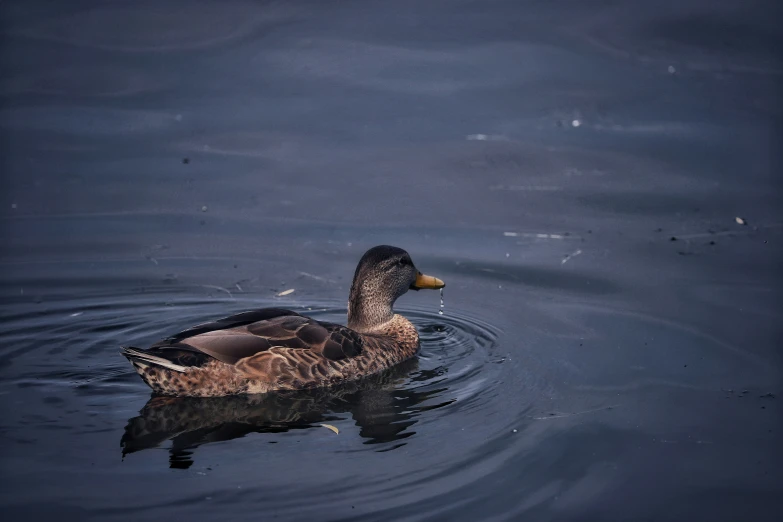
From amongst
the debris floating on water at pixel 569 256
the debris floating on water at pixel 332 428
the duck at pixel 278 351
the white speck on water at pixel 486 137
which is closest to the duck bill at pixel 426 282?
the duck at pixel 278 351

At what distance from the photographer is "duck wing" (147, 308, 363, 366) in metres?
8.29

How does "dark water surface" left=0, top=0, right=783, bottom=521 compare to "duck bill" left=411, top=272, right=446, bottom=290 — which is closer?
"dark water surface" left=0, top=0, right=783, bottom=521

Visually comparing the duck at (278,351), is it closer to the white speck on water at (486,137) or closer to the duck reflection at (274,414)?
the duck reflection at (274,414)

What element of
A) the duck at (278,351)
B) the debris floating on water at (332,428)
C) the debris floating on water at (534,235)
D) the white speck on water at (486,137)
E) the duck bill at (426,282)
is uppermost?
the white speck on water at (486,137)

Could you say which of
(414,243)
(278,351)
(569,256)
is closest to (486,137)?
(414,243)

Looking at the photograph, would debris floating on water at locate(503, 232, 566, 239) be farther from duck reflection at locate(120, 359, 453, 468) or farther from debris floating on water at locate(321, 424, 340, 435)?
debris floating on water at locate(321, 424, 340, 435)

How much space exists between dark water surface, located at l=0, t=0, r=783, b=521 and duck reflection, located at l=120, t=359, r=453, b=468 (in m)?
0.04

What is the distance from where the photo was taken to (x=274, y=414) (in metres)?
8.00

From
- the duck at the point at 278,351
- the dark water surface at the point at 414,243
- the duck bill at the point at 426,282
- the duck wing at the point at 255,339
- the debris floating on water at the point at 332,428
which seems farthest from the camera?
the duck bill at the point at 426,282

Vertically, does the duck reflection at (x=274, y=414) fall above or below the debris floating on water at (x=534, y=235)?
below

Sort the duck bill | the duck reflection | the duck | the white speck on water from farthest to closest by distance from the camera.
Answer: the white speck on water < the duck bill < the duck < the duck reflection

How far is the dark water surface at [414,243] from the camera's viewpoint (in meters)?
6.91

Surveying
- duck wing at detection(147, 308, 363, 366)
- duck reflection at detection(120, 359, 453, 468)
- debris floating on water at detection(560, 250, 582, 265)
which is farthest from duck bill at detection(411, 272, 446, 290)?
debris floating on water at detection(560, 250, 582, 265)

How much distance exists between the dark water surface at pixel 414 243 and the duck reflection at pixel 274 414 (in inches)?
1.4
